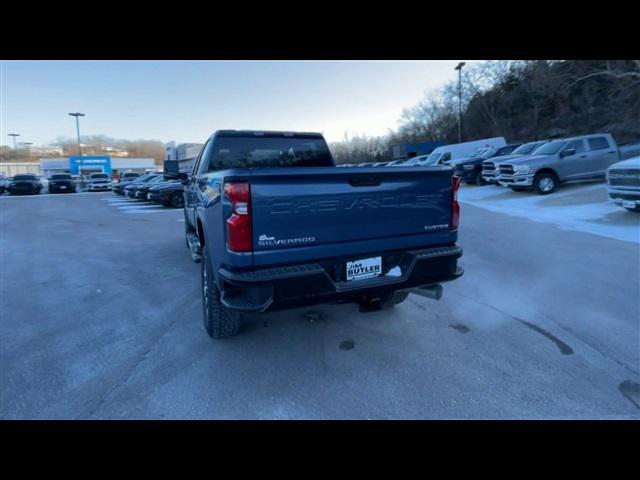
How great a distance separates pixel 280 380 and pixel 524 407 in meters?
1.78

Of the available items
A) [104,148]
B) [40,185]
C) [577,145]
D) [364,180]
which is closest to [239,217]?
[364,180]

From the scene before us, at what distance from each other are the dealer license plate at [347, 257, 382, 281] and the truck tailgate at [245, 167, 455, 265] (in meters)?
0.11

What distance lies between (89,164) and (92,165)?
50cm

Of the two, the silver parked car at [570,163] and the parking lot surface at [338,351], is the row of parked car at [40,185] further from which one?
the silver parked car at [570,163]

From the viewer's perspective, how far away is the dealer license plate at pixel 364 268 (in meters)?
2.82

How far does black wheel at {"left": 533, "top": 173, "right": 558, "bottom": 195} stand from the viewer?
506 inches

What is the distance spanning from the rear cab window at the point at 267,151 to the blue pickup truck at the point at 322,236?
146 centimetres

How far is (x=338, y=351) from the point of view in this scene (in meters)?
3.22

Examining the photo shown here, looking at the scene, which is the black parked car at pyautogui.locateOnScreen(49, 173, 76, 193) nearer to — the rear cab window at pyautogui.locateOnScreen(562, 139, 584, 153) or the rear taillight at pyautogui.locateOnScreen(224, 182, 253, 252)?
the rear taillight at pyautogui.locateOnScreen(224, 182, 253, 252)

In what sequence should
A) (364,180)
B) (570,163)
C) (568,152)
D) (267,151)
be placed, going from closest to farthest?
1. (364,180)
2. (267,151)
3. (568,152)
4. (570,163)

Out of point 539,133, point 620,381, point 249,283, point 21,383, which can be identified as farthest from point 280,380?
point 539,133

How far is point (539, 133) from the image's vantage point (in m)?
34.4

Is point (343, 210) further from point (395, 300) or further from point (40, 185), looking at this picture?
point (40, 185)
